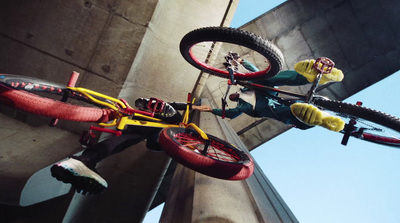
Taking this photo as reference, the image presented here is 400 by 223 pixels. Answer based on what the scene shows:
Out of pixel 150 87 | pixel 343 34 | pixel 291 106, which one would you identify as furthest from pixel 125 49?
pixel 343 34

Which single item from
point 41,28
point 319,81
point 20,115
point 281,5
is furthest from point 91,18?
point 281,5

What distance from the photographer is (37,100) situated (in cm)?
166

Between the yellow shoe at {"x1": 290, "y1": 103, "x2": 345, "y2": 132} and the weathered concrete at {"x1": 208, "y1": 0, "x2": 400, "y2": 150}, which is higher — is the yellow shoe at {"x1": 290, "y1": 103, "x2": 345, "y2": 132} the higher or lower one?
the lower one

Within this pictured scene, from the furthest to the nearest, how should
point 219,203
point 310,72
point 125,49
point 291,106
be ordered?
1. point 125,49
2. point 310,72
3. point 291,106
4. point 219,203

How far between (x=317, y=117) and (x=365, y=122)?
837mm

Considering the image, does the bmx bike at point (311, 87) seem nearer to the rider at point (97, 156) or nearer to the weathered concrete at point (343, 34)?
the rider at point (97, 156)

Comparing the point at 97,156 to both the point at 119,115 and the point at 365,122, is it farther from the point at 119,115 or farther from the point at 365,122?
the point at 365,122

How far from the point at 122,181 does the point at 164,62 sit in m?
2.97

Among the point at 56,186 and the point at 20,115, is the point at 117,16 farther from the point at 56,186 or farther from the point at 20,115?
the point at 56,186

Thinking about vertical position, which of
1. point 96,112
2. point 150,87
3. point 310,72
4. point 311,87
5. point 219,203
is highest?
point 310,72

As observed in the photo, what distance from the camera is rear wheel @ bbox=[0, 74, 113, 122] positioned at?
1.57 meters

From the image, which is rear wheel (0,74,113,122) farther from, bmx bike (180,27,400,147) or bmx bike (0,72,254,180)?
bmx bike (180,27,400,147)

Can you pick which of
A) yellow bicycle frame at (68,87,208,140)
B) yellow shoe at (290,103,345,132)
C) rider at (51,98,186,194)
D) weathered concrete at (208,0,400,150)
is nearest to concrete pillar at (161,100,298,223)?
yellow bicycle frame at (68,87,208,140)

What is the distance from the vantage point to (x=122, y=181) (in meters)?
4.14
